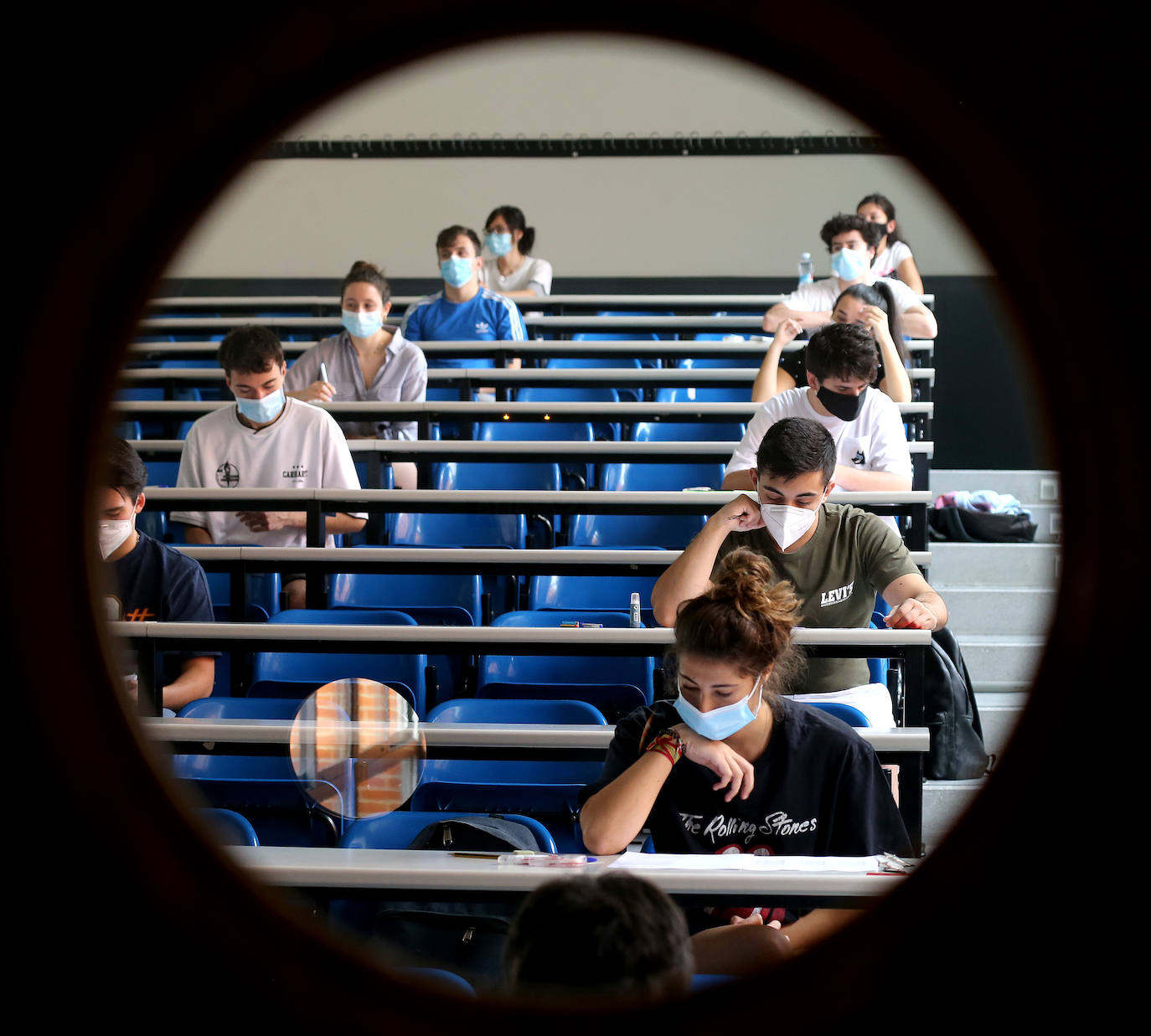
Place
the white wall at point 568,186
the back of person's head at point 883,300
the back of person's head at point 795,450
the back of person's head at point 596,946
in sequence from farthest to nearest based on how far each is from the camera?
the white wall at point 568,186, the back of person's head at point 883,300, the back of person's head at point 795,450, the back of person's head at point 596,946

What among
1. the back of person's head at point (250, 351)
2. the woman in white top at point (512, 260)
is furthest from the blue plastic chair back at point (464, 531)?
the woman in white top at point (512, 260)

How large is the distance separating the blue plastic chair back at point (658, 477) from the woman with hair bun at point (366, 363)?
0.81 metres

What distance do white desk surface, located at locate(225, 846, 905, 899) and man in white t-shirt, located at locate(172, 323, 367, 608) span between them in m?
1.99

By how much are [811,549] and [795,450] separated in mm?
271

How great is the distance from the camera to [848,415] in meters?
3.44

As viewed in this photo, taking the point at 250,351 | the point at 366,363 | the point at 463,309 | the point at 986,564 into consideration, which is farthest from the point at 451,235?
the point at 986,564

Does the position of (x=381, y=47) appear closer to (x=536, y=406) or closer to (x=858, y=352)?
(x=858, y=352)

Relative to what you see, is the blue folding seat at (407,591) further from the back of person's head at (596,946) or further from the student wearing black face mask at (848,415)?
the back of person's head at (596,946)

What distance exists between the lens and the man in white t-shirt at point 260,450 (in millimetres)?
3543

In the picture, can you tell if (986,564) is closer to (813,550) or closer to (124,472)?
(813,550)

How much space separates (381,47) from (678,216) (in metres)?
7.12

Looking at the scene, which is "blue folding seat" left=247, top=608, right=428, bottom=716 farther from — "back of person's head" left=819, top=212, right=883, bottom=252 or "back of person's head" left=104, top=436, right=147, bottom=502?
"back of person's head" left=819, top=212, right=883, bottom=252

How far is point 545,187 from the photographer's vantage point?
7.80m

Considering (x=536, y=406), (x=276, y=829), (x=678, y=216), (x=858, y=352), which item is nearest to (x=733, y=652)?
(x=276, y=829)
